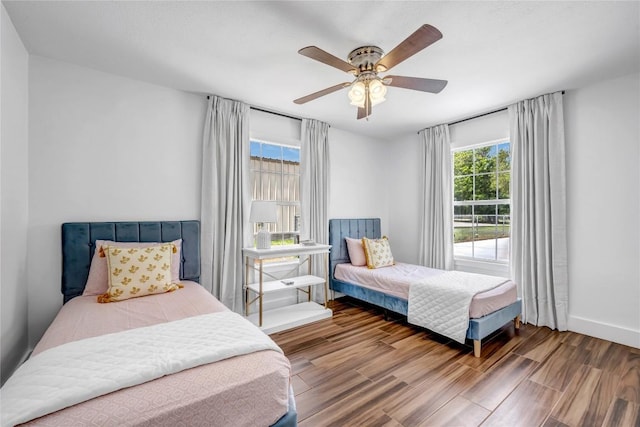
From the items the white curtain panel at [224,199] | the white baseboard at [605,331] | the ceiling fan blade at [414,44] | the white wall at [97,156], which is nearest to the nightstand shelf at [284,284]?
the white curtain panel at [224,199]

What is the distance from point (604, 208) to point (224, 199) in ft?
13.0

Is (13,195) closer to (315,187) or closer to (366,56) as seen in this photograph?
(366,56)

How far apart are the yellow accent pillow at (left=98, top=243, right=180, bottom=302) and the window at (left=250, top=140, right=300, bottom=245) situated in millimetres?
1306

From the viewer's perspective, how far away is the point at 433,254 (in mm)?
4121

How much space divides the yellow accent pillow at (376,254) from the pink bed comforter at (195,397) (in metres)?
2.56

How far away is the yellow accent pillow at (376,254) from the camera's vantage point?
150 inches

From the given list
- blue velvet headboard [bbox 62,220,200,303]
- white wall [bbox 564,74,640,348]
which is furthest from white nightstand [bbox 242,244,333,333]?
white wall [bbox 564,74,640,348]

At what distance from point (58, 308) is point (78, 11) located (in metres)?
2.32

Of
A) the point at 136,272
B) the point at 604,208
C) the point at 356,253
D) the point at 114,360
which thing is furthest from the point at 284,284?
the point at 604,208

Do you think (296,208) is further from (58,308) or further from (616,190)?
(616,190)

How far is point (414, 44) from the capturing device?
Answer: 1.63 metres

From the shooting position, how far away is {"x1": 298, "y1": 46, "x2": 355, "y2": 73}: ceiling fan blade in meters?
1.67

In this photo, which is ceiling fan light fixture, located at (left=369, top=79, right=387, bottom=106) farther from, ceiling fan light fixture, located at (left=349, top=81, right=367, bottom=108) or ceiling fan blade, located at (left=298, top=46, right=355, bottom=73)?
ceiling fan blade, located at (left=298, top=46, right=355, bottom=73)

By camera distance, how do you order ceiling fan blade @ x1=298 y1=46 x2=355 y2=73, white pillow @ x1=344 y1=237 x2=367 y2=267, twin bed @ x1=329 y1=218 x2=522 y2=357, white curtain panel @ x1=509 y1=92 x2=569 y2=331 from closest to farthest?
ceiling fan blade @ x1=298 y1=46 x2=355 y2=73
twin bed @ x1=329 y1=218 x2=522 y2=357
white curtain panel @ x1=509 y1=92 x2=569 y2=331
white pillow @ x1=344 y1=237 x2=367 y2=267
